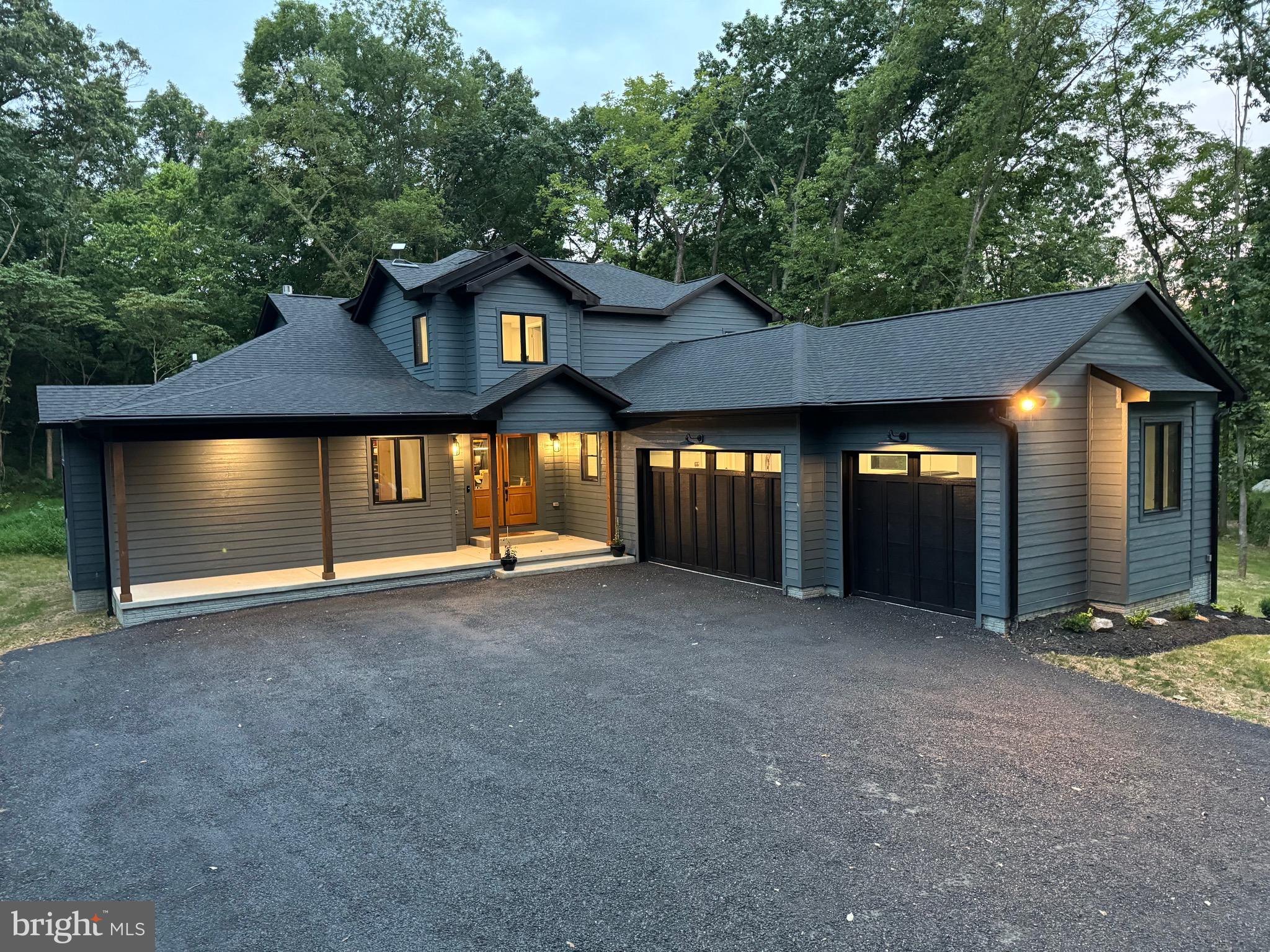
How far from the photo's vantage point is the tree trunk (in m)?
17.2

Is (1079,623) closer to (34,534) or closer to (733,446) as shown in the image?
(733,446)

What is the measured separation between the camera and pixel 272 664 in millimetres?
7871

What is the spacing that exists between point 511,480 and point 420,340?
3219 mm

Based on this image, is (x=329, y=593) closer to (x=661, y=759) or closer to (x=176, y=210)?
(x=661, y=759)

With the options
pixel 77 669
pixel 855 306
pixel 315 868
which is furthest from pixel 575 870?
pixel 855 306

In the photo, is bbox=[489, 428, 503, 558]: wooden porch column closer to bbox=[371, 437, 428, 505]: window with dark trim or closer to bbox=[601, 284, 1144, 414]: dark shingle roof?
bbox=[371, 437, 428, 505]: window with dark trim

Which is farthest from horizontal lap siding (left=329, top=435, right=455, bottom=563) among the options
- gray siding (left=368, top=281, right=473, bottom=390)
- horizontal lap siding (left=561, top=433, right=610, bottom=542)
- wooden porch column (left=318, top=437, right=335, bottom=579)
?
horizontal lap siding (left=561, top=433, right=610, bottom=542)

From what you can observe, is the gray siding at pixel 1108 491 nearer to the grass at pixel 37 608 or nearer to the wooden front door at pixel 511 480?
the wooden front door at pixel 511 480

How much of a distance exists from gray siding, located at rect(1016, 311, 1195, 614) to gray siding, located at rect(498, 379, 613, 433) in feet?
22.7

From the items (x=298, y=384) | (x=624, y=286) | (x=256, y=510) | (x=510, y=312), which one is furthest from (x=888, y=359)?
(x=256, y=510)

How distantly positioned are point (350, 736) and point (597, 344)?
10.4 m

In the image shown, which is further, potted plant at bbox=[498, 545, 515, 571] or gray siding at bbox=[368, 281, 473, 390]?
gray siding at bbox=[368, 281, 473, 390]

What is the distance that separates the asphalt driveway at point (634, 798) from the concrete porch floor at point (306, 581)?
5.21ft

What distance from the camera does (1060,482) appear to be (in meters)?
9.05
